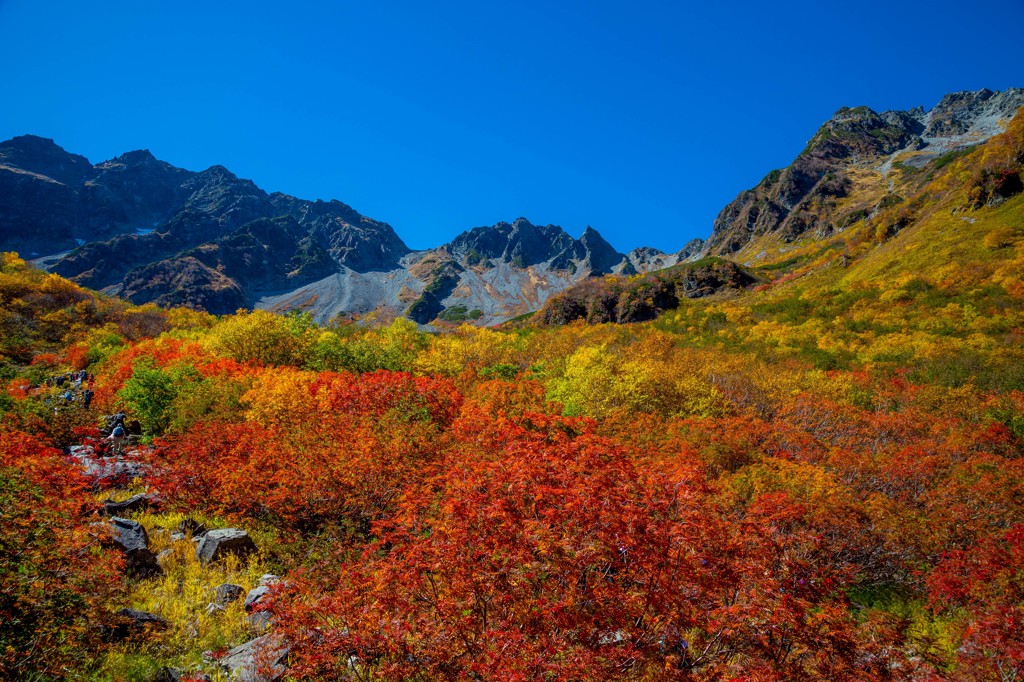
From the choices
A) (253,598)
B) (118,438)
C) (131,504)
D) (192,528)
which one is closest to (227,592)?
(253,598)

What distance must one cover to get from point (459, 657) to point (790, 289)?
163ft

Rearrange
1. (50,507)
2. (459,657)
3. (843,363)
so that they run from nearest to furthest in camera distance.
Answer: (459,657)
(50,507)
(843,363)

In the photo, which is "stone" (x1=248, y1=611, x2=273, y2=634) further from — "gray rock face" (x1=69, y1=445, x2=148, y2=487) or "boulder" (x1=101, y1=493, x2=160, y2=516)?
"gray rock face" (x1=69, y1=445, x2=148, y2=487)

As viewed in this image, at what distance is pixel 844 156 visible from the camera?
14712 centimetres

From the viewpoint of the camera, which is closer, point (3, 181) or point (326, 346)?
point (326, 346)

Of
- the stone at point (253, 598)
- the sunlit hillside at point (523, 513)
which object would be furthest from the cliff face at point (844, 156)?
the stone at point (253, 598)

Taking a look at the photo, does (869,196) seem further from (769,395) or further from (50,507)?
(50,507)

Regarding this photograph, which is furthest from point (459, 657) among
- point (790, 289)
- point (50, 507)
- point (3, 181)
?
point (3, 181)

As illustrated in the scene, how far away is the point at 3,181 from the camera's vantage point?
652 feet

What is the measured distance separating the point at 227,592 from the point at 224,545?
161cm

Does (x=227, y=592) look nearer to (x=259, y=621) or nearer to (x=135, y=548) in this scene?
(x=259, y=621)

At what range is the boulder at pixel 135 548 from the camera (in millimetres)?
8398

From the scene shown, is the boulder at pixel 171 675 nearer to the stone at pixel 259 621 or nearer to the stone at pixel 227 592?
the stone at pixel 259 621

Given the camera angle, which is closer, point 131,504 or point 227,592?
point 227,592
